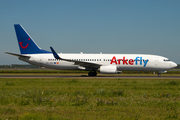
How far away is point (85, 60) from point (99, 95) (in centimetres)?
2341

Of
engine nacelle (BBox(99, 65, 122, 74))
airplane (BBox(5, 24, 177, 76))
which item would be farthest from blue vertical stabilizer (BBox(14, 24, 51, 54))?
engine nacelle (BBox(99, 65, 122, 74))

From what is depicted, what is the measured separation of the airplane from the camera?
35.1 m

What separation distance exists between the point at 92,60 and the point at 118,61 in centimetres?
465

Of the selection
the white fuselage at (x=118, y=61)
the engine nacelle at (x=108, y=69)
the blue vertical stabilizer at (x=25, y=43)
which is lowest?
the engine nacelle at (x=108, y=69)

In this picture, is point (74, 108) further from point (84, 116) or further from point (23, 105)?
point (23, 105)

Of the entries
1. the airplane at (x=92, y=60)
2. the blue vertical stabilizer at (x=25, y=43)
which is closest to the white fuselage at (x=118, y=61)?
the airplane at (x=92, y=60)

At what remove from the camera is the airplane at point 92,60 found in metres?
35.1

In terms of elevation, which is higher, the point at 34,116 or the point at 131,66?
the point at 131,66

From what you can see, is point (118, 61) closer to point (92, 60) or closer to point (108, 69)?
point (108, 69)

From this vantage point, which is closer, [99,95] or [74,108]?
[74,108]

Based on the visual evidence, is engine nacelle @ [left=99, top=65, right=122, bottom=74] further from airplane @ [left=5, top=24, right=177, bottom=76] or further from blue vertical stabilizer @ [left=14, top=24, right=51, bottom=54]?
blue vertical stabilizer @ [left=14, top=24, right=51, bottom=54]

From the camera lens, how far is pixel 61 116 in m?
7.88

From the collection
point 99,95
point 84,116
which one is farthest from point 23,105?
point 99,95

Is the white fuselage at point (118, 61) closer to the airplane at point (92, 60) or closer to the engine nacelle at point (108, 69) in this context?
the airplane at point (92, 60)
